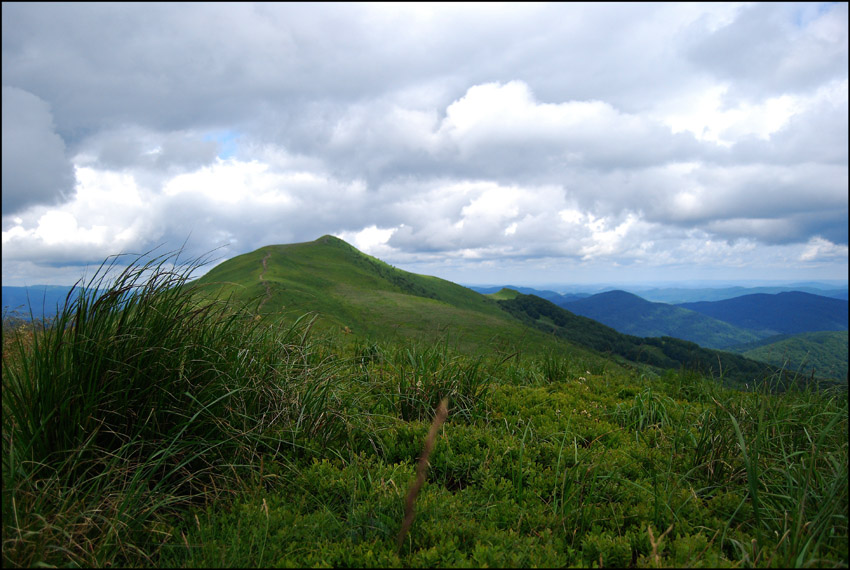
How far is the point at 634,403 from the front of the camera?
6.67 m

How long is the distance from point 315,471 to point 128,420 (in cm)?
186

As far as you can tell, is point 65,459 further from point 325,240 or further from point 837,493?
point 325,240

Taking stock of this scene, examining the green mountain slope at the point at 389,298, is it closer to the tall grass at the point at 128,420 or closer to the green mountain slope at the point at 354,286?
the green mountain slope at the point at 354,286

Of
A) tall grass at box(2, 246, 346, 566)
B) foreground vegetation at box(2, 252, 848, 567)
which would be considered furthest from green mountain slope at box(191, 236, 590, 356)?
tall grass at box(2, 246, 346, 566)

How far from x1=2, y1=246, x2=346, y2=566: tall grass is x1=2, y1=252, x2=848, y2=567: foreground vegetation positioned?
→ 0.02 m

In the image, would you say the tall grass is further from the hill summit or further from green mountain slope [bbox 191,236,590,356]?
the hill summit

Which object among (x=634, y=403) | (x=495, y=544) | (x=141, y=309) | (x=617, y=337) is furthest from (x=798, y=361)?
(x=617, y=337)

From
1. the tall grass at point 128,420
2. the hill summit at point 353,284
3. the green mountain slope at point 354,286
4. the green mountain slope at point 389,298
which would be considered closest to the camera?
the tall grass at point 128,420

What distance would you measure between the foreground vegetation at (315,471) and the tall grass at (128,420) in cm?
2

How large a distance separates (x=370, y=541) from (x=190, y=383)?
95.1 inches

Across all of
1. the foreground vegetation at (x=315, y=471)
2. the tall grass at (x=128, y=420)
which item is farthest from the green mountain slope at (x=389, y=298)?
the tall grass at (x=128, y=420)

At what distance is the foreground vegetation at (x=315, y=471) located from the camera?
3293mm

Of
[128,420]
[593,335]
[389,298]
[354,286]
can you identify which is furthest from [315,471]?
[593,335]

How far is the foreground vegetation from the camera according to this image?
3.29 metres
